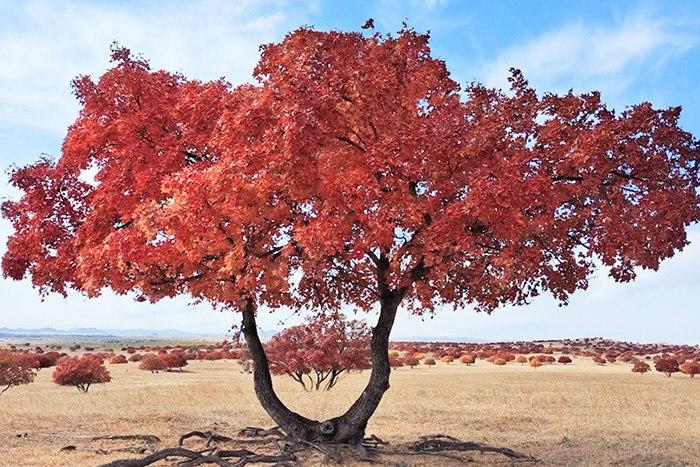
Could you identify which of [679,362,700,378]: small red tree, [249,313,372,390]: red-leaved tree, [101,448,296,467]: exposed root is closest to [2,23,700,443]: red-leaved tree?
[101,448,296,467]: exposed root

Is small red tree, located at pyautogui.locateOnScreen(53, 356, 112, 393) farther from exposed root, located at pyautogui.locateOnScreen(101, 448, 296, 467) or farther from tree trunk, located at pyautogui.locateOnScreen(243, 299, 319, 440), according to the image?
exposed root, located at pyautogui.locateOnScreen(101, 448, 296, 467)

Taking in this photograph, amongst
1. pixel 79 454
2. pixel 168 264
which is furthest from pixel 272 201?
pixel 79 454

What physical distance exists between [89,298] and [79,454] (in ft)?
16.6

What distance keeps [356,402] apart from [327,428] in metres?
1.01

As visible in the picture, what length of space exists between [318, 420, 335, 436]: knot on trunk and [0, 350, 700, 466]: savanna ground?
6.68 feet

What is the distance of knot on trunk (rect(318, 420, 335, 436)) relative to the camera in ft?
60.3

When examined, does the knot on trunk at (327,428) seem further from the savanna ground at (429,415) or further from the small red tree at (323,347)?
the small red tree at (323,347)

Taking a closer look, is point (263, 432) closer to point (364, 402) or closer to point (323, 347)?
point (364, 402)

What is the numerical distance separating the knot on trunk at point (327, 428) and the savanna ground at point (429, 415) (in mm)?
2035

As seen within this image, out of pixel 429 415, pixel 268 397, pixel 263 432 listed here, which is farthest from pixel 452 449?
pixel 429 415

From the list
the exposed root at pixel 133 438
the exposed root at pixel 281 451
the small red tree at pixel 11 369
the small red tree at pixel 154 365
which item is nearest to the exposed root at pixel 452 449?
the exposed root at pixel 281 451

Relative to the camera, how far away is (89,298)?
16.8m

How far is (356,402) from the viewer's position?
1864 cm

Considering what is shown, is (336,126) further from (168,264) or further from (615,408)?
(615,408)
